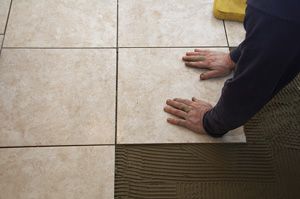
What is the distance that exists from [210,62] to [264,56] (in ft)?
1.93

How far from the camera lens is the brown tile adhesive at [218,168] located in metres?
0.98

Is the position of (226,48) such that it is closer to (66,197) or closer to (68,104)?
(68,104)

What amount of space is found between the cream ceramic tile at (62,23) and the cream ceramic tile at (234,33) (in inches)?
19.3

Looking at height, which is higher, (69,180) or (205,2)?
(205,2)

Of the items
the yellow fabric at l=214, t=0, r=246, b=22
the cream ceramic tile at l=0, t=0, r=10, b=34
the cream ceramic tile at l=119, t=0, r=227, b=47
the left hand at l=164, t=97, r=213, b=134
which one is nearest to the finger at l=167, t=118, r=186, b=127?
the left hand at l=164, t=97, r=213, b=134

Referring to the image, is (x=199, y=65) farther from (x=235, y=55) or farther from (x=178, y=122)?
(x=178, y=122)

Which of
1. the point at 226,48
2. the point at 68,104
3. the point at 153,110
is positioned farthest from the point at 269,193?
the point at 68,104

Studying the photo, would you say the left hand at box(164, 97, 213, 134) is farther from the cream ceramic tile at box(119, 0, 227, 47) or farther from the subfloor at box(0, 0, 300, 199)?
the cream ceramic tile at box(119, 0, 227, 47)

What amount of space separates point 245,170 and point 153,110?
371 millimetres

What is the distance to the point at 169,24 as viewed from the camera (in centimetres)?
136

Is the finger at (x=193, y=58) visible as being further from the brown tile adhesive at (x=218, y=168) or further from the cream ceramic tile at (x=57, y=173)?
the cream ceramic tile at (x=57, y=173)

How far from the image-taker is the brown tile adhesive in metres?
0.98

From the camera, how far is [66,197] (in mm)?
957

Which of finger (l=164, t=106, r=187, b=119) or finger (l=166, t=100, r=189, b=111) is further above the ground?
finger (l=166, t=100, r=189, b=111)
